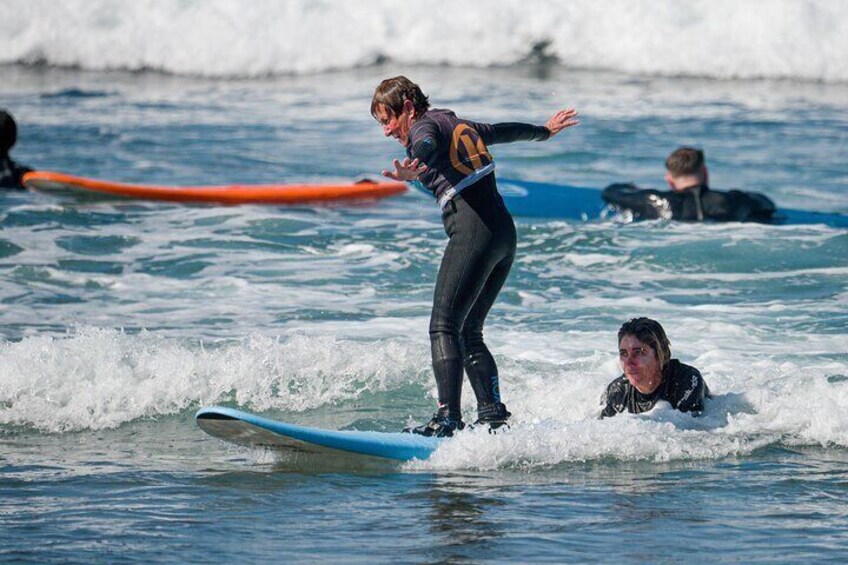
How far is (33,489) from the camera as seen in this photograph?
18.7 feet

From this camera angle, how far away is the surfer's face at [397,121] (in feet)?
19.3

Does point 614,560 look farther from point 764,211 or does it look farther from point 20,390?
point 764,211

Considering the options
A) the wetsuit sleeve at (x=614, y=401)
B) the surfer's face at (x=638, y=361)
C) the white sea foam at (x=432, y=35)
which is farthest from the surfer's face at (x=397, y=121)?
the white sea foam at (x=432, y=35)

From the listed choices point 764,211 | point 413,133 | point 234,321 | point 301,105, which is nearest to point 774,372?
point 413,133

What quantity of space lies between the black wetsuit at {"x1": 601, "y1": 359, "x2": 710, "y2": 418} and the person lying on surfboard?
620 millimetres

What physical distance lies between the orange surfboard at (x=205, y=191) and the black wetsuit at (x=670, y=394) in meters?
7.25

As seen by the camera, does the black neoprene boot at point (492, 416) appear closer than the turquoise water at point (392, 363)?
No

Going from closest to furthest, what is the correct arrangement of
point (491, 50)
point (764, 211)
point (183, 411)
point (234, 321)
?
point (183, 411)
point (234, 321)
point (764, 211)
point (491, 50)

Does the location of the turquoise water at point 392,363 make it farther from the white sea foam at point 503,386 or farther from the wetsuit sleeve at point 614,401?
the wetsuit sleeve at point 614,401

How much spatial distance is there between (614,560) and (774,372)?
3.09 m

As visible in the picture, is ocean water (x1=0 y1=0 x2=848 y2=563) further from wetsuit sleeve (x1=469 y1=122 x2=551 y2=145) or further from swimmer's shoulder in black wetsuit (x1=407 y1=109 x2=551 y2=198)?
wetsuit sleeve (x1=469 y1=122 x2=551 y2=145)

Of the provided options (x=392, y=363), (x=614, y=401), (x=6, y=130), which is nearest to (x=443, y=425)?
(x=614, y=401)

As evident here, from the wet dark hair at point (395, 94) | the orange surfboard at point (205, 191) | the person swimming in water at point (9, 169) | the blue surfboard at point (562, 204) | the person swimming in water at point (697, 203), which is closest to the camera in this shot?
the wet dark hair at point (395, 94)

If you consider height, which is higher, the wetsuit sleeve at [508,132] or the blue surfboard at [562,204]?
the wetsuit sleeve at [508,132]
